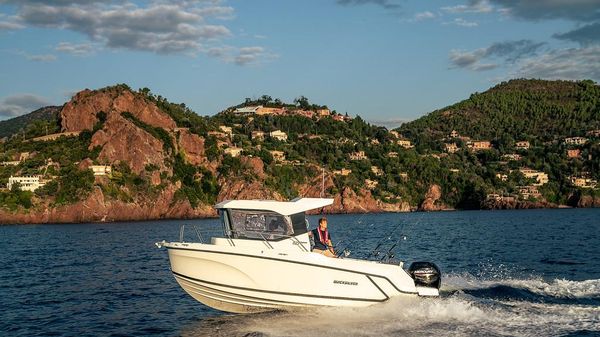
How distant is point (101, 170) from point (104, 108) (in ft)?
81.9

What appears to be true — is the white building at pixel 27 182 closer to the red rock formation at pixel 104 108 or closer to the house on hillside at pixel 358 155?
the red rock formation at pixel 104 108

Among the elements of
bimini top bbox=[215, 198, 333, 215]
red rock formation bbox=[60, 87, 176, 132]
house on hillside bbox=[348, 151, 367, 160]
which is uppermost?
red rock formation bbox=[60, 87, 176, 132]

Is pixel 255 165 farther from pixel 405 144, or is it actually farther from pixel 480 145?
pixel 480 145

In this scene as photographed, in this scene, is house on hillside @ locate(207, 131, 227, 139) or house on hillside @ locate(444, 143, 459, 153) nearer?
house on hillside @ locate(207, 131, 227, 139)

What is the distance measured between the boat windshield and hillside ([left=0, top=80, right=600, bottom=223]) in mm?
70755

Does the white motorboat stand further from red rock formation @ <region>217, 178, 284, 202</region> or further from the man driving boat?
red rock formation @ <region>217, 178, 284, 202</region>

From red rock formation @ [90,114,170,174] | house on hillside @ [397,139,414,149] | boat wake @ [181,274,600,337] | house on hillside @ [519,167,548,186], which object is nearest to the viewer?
boat wake @ [181,274,600,337]

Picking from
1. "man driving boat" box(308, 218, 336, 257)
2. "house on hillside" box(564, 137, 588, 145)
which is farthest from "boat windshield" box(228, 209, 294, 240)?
"house on hillside" box(564, 137, 588, 145)

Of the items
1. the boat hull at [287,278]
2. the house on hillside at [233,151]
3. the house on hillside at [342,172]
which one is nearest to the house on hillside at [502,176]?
the house on hillside at [342,172]

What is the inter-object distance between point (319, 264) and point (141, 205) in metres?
97.0

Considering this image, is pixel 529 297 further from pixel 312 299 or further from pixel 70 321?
pixel 70 321

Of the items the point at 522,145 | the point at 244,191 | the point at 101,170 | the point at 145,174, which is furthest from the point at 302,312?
the point at 522,145

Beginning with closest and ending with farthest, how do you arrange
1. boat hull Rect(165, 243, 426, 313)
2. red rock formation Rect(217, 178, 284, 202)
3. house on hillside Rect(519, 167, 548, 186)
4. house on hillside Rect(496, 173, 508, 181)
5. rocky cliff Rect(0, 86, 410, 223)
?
boat hull Rect(165, 243, 426, 313) → rocky cliff Rect(0, 86, 410, 223) → red rock formation Rect(217, 178, 284, 202) → house on hillside Rect(519, 167, 548, 186) → house on hillside Rect(496, 173, 508, 181)

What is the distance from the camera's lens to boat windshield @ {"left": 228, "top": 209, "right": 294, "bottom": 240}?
16.2 meters
